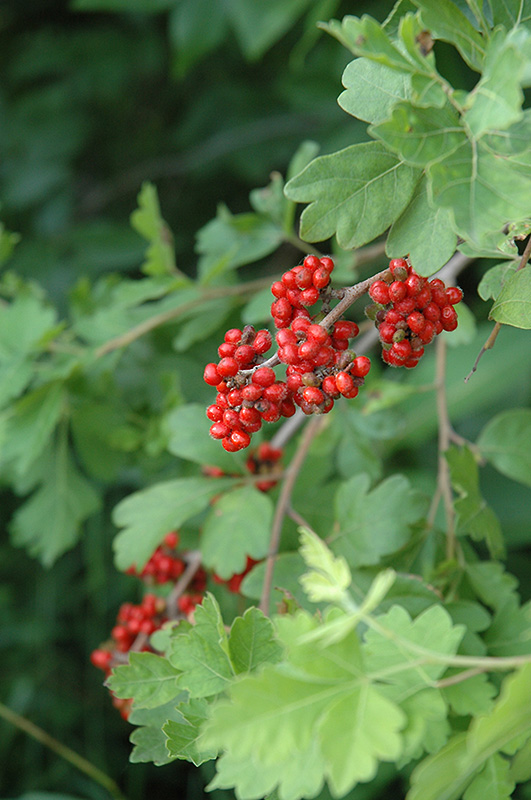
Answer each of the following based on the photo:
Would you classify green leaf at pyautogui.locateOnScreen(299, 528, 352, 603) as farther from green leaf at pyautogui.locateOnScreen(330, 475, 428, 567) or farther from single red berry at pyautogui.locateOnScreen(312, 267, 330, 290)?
green leaf at pyautogui.locateOnScreen(330, 475, 428, 567)

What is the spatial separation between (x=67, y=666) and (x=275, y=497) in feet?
4.16

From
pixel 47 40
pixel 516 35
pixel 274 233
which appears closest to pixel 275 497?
pixel 274 233

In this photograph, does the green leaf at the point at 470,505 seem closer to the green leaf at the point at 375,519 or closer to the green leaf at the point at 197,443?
the green leaf at the point at 375,519

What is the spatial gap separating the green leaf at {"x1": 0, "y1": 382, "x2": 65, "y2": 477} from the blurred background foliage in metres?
0.62

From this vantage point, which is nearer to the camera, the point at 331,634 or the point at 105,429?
the point at 331,634

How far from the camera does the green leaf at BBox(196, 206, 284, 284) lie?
141 centimetres

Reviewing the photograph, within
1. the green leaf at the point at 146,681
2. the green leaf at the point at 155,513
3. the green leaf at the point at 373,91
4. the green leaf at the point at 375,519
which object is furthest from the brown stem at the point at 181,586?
the green leaf at the point at 373,91

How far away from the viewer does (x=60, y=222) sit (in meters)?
2.34

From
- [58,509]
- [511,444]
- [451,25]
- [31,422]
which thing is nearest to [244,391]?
[451,25]

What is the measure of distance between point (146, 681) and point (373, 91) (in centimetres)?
63

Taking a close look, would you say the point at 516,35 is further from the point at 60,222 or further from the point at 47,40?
the point at 47,40

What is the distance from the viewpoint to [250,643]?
0.70 meters

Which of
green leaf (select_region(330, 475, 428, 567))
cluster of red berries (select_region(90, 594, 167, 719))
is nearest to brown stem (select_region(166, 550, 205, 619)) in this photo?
cluster of red berries (select_region(90, 594, 167, 719))

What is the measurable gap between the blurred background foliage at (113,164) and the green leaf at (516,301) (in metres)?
1.17
